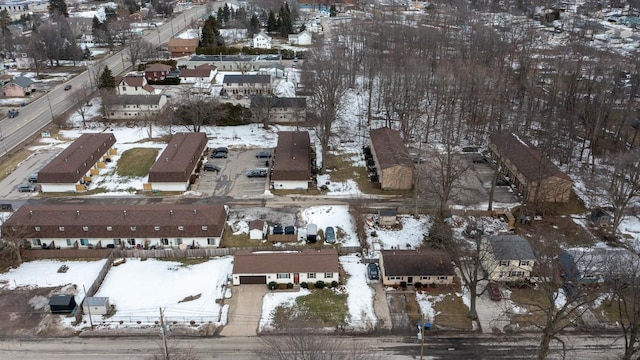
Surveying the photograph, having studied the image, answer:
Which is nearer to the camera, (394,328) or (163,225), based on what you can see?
(394,328)

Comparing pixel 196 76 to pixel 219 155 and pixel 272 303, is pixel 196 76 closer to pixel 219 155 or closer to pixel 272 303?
pixel 219 155

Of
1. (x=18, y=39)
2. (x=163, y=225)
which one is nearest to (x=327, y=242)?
(x=163, y=225)

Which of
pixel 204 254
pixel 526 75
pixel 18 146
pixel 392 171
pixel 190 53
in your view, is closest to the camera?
pixel 204 254

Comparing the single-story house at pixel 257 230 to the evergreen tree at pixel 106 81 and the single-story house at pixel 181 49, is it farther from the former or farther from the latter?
the single-story house at pixel 181 49

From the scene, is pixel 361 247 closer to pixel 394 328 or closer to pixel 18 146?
pixel 394 328

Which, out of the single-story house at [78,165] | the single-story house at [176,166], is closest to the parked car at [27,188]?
the single-story house at [78,165]

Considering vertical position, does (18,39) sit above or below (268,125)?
above

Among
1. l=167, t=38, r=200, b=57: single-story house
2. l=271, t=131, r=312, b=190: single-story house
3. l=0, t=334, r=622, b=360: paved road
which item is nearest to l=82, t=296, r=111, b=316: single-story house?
l=0, t=334, r=622, b=360: paved road
